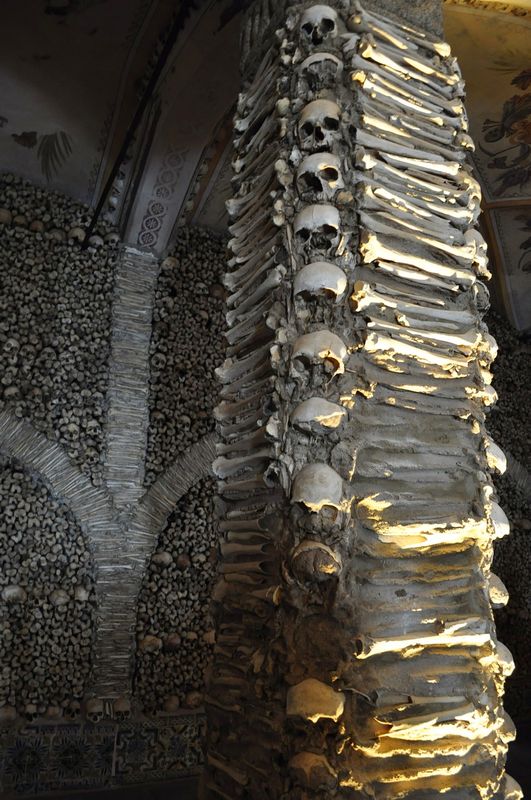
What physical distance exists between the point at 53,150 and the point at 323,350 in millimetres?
3692

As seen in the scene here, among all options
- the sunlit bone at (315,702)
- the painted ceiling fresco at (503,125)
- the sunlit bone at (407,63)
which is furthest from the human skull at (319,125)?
the painted ceiling fresco at (503,125)

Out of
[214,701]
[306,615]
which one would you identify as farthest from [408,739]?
[214,701]

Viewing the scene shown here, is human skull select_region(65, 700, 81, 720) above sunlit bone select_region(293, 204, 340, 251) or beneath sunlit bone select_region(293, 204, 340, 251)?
beneath

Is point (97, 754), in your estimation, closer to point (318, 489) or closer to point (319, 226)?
point (318, 489)

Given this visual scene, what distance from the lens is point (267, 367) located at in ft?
4.71

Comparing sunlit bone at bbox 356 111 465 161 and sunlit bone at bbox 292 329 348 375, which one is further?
sunlit bone at bbox 356 111 465 161

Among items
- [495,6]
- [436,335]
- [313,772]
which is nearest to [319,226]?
[436,335]

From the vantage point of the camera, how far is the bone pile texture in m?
1.13

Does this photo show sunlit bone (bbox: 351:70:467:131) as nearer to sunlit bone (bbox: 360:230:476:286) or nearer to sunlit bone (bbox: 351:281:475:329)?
sunlit bone (bbox: 360:230:476:286)

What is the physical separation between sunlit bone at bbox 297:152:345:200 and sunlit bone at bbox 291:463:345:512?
65cm

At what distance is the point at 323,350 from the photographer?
4.24ft

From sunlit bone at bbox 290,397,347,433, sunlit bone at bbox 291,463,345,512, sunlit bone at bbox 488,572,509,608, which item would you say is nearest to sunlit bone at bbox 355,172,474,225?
sunlit bone at bbox 290,397,347,433

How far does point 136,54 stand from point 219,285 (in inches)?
65.6

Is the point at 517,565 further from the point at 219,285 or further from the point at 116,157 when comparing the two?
the point at 116,157
